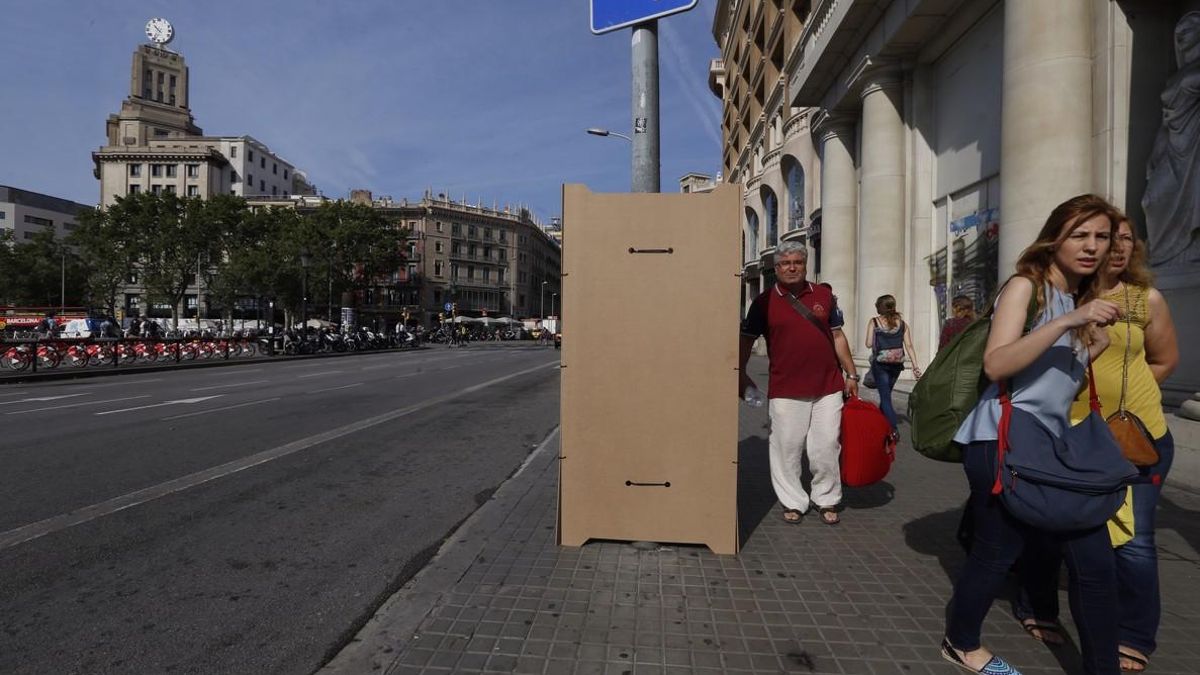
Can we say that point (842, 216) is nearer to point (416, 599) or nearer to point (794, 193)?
point (794, 193)

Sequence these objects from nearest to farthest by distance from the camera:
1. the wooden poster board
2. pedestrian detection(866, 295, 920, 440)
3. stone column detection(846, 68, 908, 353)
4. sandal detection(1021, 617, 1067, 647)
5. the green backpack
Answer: the green backpack, sandal detection(1021, 617, 1067, 647), the wooden poster board, pedestrian detection(866, 295, 920, 440), stone column detection(846, 68, 908, 353)

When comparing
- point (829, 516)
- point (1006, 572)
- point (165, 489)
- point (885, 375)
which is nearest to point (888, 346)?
point (885, 375)

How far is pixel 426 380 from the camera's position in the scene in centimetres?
1705

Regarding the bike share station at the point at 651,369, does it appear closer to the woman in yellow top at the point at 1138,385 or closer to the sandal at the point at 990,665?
the sandal at the point at 990,665

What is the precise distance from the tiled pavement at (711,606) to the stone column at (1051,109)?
4.27m

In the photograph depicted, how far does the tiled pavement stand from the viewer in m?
2.57

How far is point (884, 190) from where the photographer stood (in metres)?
12.5

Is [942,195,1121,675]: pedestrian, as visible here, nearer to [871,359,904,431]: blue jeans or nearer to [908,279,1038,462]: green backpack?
[908,279,1038,462]: green backpack

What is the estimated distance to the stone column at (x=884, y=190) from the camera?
12.5 meters

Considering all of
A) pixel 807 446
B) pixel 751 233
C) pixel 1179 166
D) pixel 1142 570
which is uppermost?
pixel 751 233

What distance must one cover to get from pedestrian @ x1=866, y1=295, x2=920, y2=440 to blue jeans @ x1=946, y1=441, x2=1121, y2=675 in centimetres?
561

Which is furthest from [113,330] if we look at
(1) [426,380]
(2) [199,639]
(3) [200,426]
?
(2) [199,639]

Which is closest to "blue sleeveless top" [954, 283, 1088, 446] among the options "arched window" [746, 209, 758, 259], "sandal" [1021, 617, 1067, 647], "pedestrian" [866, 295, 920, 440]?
"sandal" [1021, 617, 1067, 647]

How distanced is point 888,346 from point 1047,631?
548cm
